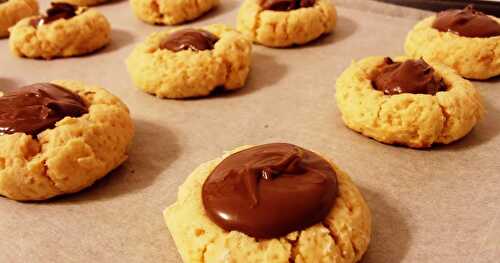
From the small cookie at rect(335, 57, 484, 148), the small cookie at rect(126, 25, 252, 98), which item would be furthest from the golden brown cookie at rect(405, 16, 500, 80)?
the small cookie at rect(126, 25, 252, 98)

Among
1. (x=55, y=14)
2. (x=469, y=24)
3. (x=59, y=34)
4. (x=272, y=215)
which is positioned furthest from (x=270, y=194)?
(x=55, y=14)

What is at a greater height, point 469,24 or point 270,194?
point 469,24

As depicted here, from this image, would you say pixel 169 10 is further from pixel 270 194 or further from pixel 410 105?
pixel 270 194

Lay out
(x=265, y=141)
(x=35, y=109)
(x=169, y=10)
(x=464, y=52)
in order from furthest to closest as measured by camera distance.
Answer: (x=169, y=10)
(x=464, y=52)
(x=265, y=141)
(x=35, y=109)

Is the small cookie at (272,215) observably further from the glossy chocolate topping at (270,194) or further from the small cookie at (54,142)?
the small cookie at (54,142)

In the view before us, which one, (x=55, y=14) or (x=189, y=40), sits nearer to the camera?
(x=189, y=40)

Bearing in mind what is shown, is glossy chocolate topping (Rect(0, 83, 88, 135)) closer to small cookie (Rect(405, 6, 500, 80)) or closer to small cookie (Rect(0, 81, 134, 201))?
small cookie (Rect(0, 81, 134, 201))
